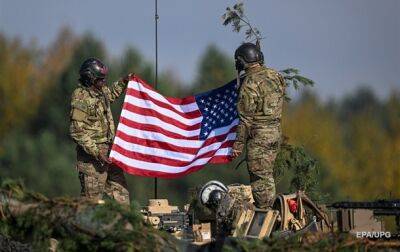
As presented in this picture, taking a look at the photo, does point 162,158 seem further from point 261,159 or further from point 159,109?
point 261,159

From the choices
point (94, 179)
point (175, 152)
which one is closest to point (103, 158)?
point (94, 179)

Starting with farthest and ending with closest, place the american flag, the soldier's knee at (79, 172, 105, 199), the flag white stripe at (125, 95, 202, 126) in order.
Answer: the flag white stripe at (125, 95, 202, 126) → the american flag → the soldier's knee at (79, 172, 105, 199)

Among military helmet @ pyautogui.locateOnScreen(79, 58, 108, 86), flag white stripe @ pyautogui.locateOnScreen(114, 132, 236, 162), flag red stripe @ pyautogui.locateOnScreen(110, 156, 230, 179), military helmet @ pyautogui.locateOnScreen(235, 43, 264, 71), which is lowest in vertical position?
flag red stripe @ pyautogui.locateOnScreen(110, 156, 230, 179)

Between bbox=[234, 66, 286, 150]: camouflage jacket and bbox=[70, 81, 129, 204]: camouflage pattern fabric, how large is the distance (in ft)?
6.06

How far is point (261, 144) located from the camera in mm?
13867

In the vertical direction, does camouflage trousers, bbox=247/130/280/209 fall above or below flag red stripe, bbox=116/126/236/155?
below

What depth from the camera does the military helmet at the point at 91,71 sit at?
14.3 m

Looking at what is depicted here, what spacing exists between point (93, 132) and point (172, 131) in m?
1.48

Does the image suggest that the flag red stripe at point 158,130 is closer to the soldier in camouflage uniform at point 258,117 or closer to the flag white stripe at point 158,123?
the flag white stripe at point 158,123

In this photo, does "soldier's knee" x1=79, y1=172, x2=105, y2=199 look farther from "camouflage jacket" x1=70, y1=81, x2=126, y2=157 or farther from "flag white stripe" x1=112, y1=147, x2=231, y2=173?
"flag white stripe" x1=112, y1=147, x2=231, y2=173

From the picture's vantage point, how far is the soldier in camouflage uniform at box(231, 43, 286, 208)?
545 inches

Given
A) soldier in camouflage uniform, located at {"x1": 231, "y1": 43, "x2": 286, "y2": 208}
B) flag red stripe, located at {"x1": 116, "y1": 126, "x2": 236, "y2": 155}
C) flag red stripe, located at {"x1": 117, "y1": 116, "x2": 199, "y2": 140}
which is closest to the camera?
soldier in camouflage uniform, located at {"x1": 231, "y1": 43, "x2": 286, "y2": 208}

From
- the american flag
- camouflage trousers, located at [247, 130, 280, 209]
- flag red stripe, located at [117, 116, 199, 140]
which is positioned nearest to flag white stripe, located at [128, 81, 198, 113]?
the american flag

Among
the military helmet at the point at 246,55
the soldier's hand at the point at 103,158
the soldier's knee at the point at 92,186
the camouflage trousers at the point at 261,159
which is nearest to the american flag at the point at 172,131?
the soldier's hand at the point at 103,158
